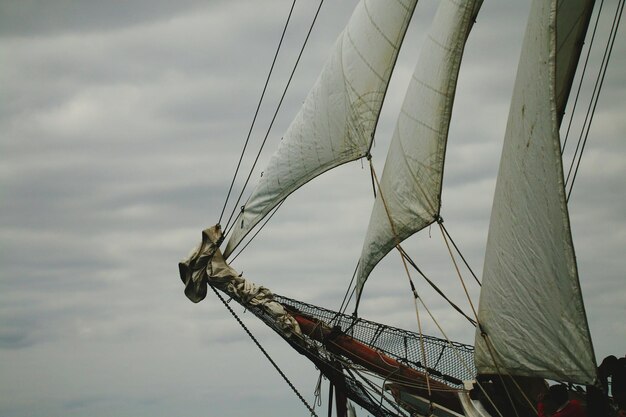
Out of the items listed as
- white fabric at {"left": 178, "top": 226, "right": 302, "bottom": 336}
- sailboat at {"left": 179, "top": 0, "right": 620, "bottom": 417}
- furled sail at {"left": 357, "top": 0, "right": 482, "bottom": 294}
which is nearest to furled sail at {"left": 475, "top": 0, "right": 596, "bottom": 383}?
sailboat at {"left": 179, "top": 0, "right": 620, "bottom": 417}

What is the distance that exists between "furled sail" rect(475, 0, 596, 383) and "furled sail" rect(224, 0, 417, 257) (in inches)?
261

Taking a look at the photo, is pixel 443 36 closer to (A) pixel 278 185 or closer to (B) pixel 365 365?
(A) pixel 278 185

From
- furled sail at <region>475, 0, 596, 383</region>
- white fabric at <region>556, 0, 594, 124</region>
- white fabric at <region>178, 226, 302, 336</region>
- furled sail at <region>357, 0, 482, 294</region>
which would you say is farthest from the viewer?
white fabric at <region>178, 226, 302, 336</region>

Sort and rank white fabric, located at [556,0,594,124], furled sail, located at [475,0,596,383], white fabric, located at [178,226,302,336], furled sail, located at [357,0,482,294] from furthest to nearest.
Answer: white fabric, located at [178,226,302,336], white fabric, located at [556,0,594,124], furled sail, located at [357,0,482,294], furled sail, located at [475,0,596,383]

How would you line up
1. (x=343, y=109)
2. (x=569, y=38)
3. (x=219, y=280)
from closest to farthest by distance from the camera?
1. (x=343, y=109)
2. (x=569, y=38)
3. (x=219, y=280)

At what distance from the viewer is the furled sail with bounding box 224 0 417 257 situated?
27.8 m

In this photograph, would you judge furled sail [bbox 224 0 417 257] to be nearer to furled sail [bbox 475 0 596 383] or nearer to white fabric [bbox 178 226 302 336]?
white fabric [bbox 178 226 302 336]

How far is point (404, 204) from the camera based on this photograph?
27.3 meters

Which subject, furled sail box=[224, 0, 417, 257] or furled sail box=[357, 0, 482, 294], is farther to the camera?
furled sail box=[224, 0, 417, 257]

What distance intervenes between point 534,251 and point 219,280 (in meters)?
11.3

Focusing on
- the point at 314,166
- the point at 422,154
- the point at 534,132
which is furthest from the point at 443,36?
the point at 534,132

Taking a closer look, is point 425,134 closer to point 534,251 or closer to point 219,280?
point 219,280

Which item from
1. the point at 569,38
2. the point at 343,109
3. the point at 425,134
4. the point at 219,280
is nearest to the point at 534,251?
the point at 425,134

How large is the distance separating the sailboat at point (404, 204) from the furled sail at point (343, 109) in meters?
0.03
